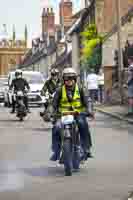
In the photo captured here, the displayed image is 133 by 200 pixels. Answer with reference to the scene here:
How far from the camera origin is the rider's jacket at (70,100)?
12125 mm

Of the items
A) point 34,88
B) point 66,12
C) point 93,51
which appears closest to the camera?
point 34,88

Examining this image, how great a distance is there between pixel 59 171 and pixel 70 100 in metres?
1.16

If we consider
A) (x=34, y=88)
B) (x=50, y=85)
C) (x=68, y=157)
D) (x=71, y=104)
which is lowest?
(x=34, y=88)

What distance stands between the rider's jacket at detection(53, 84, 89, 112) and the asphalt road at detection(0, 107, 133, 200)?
1009 millimetres

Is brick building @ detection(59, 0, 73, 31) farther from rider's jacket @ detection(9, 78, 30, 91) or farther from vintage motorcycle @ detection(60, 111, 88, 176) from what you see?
vintage motorcycle @ detection(60, 111, 88, 176)

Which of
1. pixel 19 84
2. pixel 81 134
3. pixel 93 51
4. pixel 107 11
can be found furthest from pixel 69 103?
pixel 107 11

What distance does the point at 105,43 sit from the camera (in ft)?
162

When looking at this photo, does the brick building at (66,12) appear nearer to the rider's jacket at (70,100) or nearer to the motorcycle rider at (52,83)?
the motorcycle rider at (52,83)

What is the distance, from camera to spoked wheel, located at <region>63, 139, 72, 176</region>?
1173 centimetres

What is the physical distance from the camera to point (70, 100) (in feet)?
39.9

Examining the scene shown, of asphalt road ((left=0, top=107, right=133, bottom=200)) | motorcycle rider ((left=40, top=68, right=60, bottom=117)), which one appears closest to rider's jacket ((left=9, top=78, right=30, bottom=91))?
motorcycle rider ((left=40, top=68, right=60, bottom=117))

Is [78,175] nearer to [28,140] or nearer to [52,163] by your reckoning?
[52,163]

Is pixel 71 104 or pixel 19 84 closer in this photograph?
pixel 71 104

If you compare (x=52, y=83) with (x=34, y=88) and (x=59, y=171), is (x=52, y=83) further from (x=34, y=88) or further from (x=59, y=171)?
(x=34, y=88)
